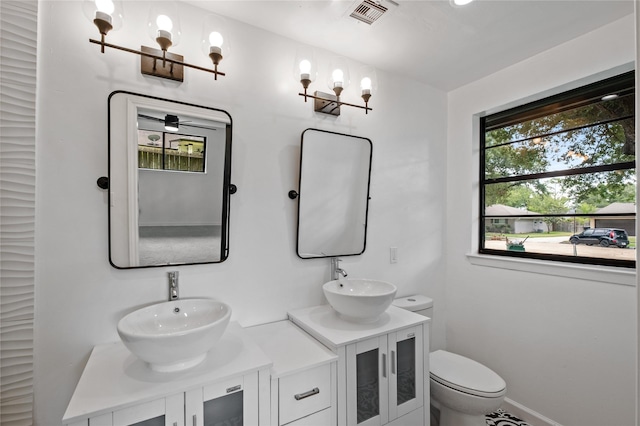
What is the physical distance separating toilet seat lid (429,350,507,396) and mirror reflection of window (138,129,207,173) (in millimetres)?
1797

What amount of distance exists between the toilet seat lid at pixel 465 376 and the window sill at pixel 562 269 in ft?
2.37

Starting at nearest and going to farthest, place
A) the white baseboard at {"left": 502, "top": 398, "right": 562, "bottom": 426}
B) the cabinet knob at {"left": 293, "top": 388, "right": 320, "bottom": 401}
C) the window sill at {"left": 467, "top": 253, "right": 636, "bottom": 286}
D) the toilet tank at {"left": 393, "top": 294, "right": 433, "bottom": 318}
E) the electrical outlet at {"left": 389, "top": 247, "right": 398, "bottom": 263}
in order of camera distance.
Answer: the cabinet knob at {"left": 293, "top": 388, "right": 320, "bottom": 401} < the window sill at {"left": 467, "top": 253, "right": 636, "bottom": 286} < the white baseboard at {"left": 502, "top": 398, "right": 562, "bottom": 426} < the toilet tank at {"left": 393, "top": 294, "right": 433, "bottom": 318} < the electrical outlet at {"left": 389, "top": 247, "right": 398, "bottom": 263}

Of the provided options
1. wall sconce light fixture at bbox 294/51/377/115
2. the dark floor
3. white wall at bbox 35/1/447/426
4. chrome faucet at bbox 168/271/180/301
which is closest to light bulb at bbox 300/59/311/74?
wall sconce light fixture at bbox 294/51/377/115

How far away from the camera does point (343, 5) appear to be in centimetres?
145

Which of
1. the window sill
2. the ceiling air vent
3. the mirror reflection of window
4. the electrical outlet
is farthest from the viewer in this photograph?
the electrical outlet

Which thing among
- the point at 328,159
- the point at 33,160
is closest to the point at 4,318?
the point at 33,160

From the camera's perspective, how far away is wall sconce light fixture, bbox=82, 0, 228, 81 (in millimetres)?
1138

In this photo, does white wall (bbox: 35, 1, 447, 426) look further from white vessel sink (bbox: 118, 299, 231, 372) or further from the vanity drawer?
the vanity drawer

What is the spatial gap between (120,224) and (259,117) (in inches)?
34.4

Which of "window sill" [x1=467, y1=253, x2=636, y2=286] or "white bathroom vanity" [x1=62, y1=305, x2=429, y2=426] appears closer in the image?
"white bathroom vanity" [x1=62, y1=305, x2=429, y2=426]

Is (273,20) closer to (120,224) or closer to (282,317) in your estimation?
(120,224)

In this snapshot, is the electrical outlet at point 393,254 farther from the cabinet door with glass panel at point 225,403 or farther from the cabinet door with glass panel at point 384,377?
the cabinet door with glass panel at point 225,403

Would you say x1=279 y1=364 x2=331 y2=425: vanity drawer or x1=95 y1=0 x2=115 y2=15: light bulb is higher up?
x1=95 y1=0 x2=115 y2=15: light bulb

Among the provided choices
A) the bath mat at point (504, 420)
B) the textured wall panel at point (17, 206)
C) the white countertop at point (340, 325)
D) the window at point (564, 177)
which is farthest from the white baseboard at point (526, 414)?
the textured wall panel at point (17, 206)
